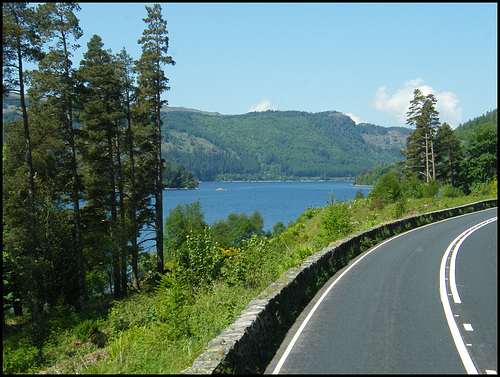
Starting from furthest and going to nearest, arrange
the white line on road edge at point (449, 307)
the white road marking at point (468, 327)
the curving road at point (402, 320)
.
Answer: the white road marking at point (468, 327), the curving road at point (402, 320), the white line on road edge at point (449, 307)

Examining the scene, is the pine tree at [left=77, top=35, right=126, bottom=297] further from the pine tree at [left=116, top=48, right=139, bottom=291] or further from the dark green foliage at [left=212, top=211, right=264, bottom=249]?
the dark green foliage at [left=212, top=211, right=264, bottom=249]

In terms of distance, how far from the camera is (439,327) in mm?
8867

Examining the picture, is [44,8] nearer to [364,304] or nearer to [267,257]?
[267,257]

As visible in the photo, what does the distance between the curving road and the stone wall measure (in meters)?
0.30

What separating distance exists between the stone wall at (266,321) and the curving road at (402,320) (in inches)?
11.9

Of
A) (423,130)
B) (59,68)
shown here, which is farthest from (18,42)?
(423,130)

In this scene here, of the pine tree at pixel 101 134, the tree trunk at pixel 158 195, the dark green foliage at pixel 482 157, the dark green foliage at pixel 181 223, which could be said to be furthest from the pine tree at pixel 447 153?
the pine tree at pixel 101 134

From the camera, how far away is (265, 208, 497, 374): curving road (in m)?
7.14

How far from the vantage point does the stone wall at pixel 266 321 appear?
6.39m

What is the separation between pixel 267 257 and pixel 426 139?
190 ft

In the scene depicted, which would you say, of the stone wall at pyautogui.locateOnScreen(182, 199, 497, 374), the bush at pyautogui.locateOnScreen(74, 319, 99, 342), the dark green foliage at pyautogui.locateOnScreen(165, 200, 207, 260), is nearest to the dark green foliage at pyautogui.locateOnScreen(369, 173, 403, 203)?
the dark green foliage at pyautogui.locateOnScreen(165, 200, 207, 260)

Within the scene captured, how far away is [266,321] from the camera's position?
8.68 meters

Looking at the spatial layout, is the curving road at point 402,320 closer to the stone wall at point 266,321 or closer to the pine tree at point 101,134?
the stone wall at point 266,321

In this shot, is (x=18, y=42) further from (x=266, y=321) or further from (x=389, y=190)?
(x=389, y=190)
